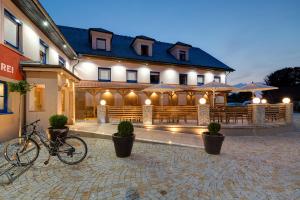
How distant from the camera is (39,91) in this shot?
10625mm

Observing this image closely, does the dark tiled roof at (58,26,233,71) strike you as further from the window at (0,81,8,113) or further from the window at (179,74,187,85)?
the window at (0,81,8,113)

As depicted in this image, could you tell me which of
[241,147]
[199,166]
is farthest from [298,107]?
[199,166]

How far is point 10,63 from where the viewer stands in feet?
22.9

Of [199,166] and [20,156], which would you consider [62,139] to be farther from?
[199,166]

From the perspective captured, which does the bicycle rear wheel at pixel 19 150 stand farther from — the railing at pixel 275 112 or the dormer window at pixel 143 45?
the dormer window at pixel 143 45

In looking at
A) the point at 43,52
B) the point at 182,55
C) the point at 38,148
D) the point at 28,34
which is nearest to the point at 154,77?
the point at 182,55

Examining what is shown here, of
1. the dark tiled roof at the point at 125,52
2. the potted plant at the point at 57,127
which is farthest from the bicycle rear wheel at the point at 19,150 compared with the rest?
the dark tiled roof at the point at 125,52

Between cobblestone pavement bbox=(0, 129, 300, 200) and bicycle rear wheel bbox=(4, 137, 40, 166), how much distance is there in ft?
1.10

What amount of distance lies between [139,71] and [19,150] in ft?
A: 47.7

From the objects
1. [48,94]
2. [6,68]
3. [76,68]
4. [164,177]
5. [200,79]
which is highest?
[76,68]

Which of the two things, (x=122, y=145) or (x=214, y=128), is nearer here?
(x=122, y=145)

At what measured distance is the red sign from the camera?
6470 mm

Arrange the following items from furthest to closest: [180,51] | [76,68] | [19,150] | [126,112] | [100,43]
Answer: [180,51] < [100,43] < [76,68] < [126,112] < [19,150]

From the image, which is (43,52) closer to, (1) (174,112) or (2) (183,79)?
(1) (174,112)
